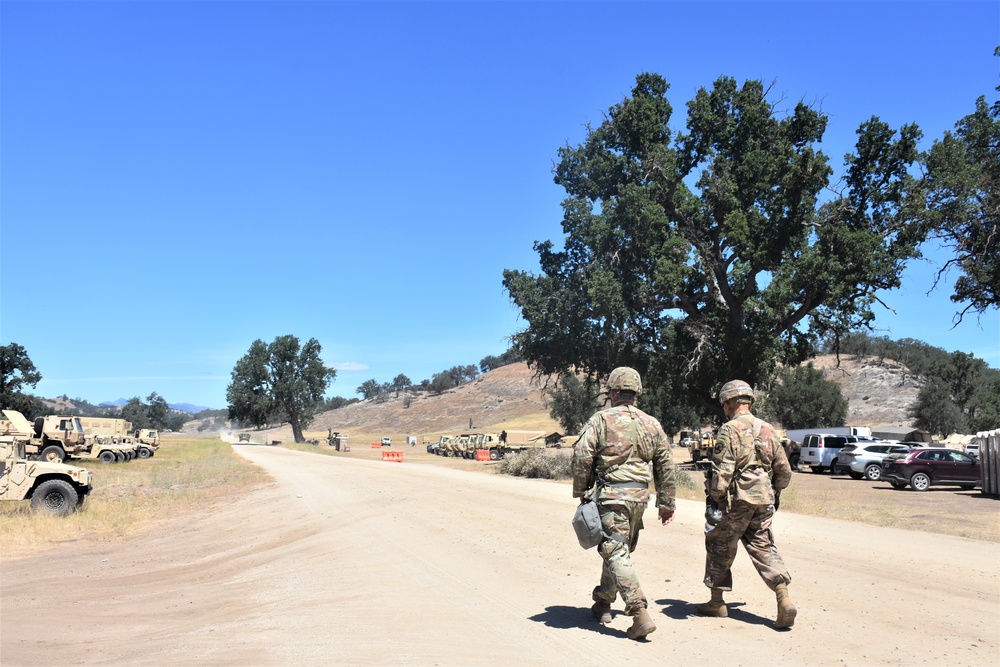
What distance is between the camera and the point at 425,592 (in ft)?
27.6

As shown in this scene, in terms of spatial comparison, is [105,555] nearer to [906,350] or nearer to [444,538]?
[444,538]

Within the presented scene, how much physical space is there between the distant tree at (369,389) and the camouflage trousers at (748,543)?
18844cm

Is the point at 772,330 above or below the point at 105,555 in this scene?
above

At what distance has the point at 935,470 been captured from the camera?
27.6 m

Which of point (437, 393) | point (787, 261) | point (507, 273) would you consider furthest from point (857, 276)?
point (437, 393)

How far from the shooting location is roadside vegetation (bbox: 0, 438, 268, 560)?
48.2 feet

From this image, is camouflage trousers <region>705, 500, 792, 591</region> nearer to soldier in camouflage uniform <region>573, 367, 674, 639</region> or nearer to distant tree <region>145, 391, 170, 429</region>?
soldier in camouflage uniform <region>573, 367, 674, 639</region>

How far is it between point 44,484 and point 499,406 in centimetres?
12453

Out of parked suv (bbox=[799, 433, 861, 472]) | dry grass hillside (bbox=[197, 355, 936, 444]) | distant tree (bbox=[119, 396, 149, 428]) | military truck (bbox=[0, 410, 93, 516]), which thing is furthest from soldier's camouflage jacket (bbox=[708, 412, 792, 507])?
distant tree (bbox=[119, 396, 149, 428])

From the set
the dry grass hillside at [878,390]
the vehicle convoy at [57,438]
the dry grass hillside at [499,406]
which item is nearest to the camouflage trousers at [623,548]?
the vehicle convoy at [57,438]

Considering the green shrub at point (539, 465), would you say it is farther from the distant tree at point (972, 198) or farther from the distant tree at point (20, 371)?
the distant tree at point (20, 371)

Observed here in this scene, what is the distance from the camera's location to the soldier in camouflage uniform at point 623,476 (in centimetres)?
622

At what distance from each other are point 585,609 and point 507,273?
3842 cm

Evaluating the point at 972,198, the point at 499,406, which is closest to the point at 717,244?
the point at 972,198
